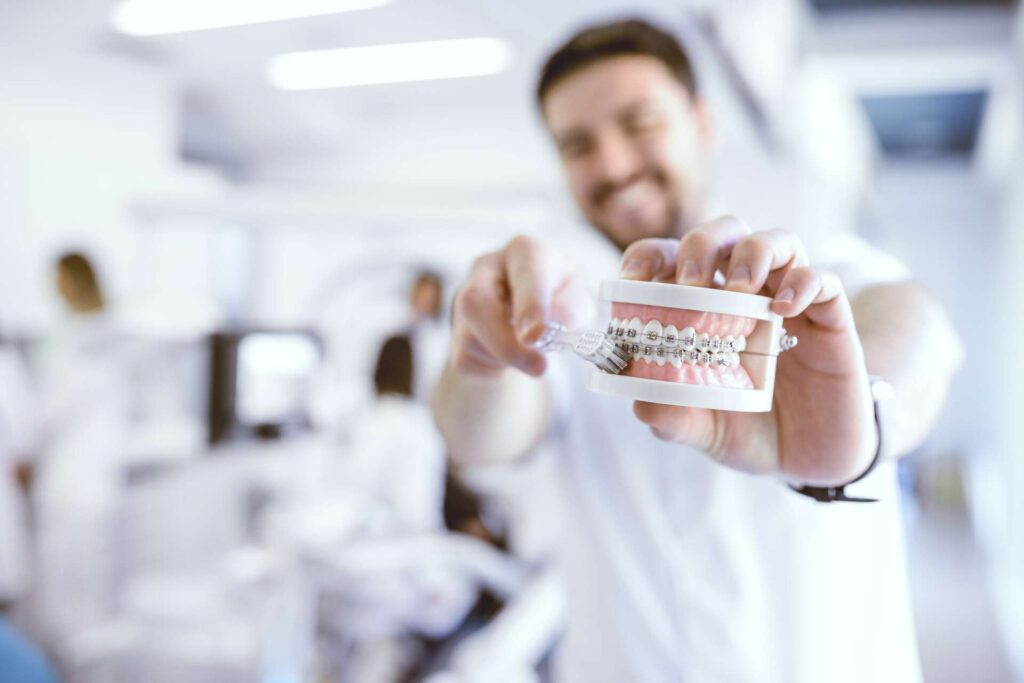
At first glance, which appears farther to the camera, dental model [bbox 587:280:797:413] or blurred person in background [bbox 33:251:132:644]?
blurred person in background [bbox 33:251:132:644]

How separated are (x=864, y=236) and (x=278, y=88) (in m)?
4.94

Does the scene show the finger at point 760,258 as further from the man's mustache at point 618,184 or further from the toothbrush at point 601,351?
the man's mustache at point 618,184

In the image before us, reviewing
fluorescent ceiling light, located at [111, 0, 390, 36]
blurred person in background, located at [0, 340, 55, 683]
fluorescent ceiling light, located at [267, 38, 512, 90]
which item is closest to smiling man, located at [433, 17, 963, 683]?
blurred person in background, located at [0, 340, 55, 683]

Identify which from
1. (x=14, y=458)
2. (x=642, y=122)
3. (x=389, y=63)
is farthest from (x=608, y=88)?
(x=389, y=63)

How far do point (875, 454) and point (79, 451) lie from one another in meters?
1.52

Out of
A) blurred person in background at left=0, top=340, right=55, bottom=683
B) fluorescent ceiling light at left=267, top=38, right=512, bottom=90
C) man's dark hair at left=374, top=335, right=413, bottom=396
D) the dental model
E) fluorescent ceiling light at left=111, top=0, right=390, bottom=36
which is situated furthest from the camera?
fluorescent ceiling light at left=267, top=38, right=512, bottom=90

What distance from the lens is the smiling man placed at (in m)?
0.36

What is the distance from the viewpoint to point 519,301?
0.38 metres

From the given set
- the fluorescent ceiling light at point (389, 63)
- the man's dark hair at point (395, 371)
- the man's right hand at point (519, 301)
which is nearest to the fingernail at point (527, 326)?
the man's right hand at point (519, 301)

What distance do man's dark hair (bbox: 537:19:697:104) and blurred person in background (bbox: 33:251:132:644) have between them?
1.00 m

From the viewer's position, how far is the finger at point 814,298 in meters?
0.30

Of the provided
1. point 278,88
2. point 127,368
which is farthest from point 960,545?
point 127,368

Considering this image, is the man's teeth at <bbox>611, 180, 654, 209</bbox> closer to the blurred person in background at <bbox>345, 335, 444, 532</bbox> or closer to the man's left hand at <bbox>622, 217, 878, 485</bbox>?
the man's left hand at <bbox>622, 217, 878, 485</bbox>

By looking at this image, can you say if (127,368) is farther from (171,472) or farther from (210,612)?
(210,612)
